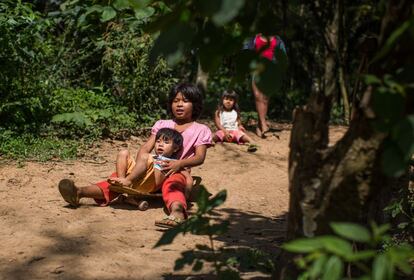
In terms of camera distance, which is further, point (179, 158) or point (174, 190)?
point (179, 158)

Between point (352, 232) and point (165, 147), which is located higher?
point (352, 232)

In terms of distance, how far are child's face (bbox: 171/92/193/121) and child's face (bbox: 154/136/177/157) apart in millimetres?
375

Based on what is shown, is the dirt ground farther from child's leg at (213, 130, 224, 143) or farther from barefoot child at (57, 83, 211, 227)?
child's leg at (213, 130, 224, 143)

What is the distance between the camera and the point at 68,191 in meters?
4.43

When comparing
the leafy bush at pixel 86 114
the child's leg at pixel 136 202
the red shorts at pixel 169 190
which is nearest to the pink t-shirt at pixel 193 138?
the red shorts at pixel 169 190

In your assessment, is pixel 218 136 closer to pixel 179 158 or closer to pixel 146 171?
pixel 179 158

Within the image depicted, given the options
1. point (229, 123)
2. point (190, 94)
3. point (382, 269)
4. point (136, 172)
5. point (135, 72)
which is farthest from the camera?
point (135, 72)

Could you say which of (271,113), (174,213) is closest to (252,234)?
(174,213)

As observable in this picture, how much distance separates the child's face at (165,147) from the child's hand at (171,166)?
3.1 inches

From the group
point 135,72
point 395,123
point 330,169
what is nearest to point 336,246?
point 395,123

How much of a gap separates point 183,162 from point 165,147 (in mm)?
175

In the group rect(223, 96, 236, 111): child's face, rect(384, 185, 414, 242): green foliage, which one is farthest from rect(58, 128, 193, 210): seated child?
rect(223, 96, 236, 111): child's face

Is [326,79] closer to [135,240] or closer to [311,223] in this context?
[311,223]

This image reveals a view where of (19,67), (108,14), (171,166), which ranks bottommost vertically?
(171,166)
